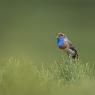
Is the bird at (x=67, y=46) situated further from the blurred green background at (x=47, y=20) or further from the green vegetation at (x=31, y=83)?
the blurred green background at (x=47, y=20)

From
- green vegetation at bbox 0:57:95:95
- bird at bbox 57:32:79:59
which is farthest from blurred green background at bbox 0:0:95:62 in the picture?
green vegetation at bbox 0:57:95:95

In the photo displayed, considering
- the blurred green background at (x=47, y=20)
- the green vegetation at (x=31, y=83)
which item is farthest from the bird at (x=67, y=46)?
the blurred green background at (x=47, y=20)

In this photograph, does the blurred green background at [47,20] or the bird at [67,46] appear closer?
the bird at [67,46]

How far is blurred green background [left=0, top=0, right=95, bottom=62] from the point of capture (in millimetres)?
26203

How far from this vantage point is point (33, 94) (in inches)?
296

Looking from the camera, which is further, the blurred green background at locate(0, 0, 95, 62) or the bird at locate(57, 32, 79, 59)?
the blurred green background at locate(0, 0, 95, 62)

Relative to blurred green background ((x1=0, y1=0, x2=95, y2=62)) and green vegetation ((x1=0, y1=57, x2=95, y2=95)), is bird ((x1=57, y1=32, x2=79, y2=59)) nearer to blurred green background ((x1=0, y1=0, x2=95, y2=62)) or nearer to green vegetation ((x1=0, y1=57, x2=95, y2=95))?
green vegetation ((x1=0, y1=57, x2=95, y2=95))

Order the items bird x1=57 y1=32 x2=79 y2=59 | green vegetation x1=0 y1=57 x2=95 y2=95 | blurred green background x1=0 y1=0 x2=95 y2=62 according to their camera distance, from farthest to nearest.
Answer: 1. blurred green background x1=0 y1=0 x2=95 y2=62
2. bird x1=57 y1=32 x2=79 y2=59
3. green vegetation x1=0 y1=57 x2=95 y2=95

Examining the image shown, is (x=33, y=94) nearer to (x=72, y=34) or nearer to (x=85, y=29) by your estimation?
(x=72, y=34)

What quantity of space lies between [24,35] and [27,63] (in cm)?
1912

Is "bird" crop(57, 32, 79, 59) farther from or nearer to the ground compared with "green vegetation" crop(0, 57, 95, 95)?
farther from the ground

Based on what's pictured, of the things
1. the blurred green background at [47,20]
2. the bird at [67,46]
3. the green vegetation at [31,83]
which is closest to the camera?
the green vegetation at [31,83]

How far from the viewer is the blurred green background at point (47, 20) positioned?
86.0ft

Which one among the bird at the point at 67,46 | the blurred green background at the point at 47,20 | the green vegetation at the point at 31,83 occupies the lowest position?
the green vegetation at the point at 31,83
